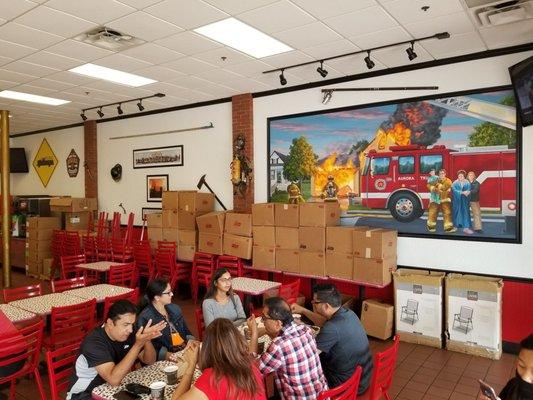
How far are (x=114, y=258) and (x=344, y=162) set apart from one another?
15.8 ft

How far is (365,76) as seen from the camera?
6.08 m

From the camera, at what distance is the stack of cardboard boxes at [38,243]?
9.51 m

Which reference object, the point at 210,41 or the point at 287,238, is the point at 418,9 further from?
the point at 287,238

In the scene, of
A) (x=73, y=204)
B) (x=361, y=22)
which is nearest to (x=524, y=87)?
(x=361, y=22)

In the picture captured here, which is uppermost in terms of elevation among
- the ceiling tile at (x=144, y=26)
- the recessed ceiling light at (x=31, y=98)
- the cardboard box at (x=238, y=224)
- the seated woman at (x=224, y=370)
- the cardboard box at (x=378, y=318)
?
the recessed ceiling light at (x=31, y=98)

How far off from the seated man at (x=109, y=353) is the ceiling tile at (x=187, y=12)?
2.67 meters

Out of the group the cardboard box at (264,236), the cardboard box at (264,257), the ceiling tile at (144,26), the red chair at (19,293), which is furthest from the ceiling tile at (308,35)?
the red chair at (19,293)

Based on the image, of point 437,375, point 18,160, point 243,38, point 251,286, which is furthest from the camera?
point 18,160

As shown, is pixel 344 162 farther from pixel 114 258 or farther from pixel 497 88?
pixel 114 258

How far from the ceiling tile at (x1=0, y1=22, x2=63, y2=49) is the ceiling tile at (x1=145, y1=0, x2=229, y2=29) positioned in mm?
1431

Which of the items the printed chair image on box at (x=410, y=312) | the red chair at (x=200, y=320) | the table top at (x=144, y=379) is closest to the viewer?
the table top at (x=144, y=379)

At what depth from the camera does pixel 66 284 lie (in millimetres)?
5262

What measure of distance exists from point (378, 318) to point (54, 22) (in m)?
5.04

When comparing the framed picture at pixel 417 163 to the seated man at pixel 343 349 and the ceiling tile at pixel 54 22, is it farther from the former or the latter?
the ceiling tile at pixel 54 22
